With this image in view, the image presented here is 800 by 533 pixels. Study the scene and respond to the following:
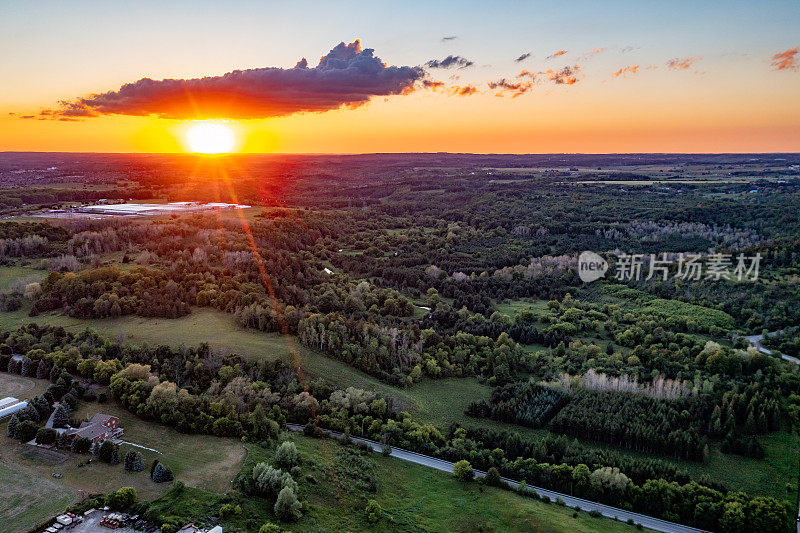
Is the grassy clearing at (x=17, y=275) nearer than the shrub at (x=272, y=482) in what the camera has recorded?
No

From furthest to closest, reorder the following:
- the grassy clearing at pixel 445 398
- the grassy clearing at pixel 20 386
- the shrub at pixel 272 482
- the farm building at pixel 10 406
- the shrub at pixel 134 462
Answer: the grassy clearing at pixel 445 398
the grassy clearing at pixel 20 386
the farm building at pixel 10 406
the shrub at pixel 134 462
the shrub at pixel 272 482

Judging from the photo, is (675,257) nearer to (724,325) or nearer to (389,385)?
(724,325)

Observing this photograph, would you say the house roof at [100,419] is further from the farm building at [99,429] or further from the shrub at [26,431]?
the shrub at [26,431]

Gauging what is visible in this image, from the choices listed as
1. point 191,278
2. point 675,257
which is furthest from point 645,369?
point 191,278

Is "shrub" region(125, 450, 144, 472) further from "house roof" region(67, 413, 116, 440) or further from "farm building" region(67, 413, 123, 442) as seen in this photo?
"house roof" region(67, 413, 116, 440)

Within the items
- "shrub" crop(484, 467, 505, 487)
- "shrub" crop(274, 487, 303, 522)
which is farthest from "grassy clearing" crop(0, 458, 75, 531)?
"shrub" crop(484, 467, 505, 487)

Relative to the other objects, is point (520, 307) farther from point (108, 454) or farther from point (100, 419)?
point (108, 454)

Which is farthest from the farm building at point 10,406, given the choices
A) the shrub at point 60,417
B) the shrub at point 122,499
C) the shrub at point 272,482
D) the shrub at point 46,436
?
the shrub at point 272,482

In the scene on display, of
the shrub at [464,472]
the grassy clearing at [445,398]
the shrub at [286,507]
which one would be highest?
the shrub at [286,507]
